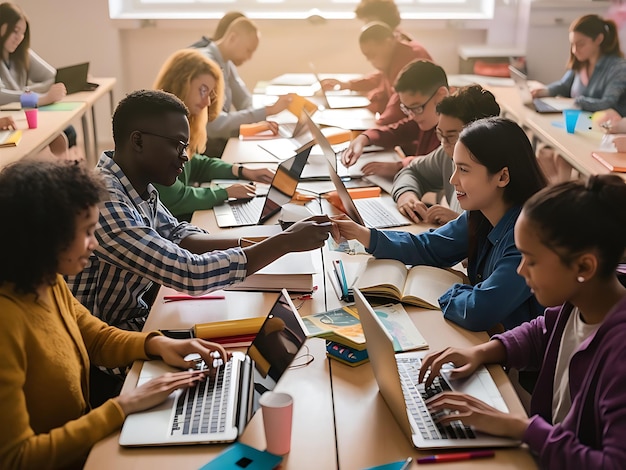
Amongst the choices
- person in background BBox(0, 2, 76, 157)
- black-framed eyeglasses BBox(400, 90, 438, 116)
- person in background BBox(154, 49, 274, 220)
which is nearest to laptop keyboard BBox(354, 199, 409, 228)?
person in background BBox(154, 49, 274, 220)

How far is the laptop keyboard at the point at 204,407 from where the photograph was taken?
4.30 ft

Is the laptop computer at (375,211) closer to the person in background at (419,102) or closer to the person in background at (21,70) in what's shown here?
the person in background at (419,102)

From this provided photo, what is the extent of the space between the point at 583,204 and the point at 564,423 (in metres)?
0.39

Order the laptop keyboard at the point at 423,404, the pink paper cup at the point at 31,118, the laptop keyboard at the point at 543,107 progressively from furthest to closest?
the laptop keyboard at the point at 543,107 < the pink paper cup at the point at 31,118 < the laptop keyboard at the point at 423,404

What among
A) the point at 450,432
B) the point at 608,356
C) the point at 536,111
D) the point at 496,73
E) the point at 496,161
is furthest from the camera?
the point at 496,73

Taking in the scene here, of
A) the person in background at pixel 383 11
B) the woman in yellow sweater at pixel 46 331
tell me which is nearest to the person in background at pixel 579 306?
the woman in yellow sweater at pixel 46 331

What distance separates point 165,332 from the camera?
5.56ft

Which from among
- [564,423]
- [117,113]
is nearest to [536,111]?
[117,113]

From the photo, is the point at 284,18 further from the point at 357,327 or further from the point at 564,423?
the point at 564,423

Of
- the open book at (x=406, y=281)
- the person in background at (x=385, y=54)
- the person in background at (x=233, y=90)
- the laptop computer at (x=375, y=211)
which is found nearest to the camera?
the open book at (x=406, y=281)

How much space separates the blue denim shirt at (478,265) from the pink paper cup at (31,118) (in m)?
2.18

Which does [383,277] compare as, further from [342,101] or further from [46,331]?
[342,101]

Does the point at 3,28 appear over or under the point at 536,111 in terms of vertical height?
over

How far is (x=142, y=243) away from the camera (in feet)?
5.76
